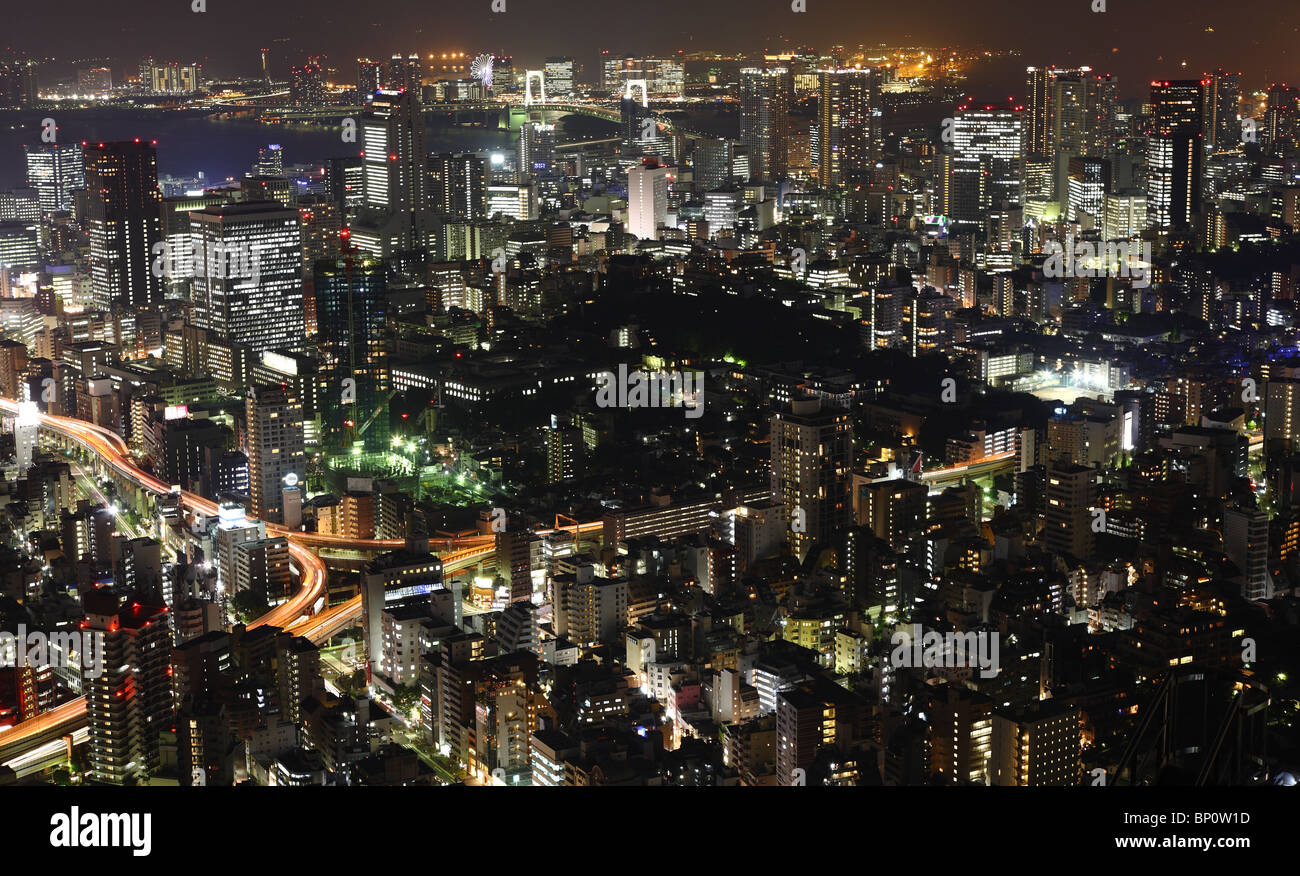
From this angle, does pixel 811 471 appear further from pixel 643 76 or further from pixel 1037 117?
pixel 643 76

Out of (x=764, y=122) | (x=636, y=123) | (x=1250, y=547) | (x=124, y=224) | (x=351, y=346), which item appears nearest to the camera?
(x=1250, y=547)

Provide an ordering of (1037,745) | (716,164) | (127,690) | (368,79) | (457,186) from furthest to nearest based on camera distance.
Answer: (716,164) < (457,186) < (368,79) < (127,690) < (1037,745)

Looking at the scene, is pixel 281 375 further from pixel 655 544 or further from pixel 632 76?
pixel 632 76

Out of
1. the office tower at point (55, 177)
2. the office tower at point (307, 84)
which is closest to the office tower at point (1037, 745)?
the office tower at point (307, 84)

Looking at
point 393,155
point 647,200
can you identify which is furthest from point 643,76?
point 393,155

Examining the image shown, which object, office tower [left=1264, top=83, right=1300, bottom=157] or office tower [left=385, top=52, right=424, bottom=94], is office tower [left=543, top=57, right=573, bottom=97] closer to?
office tower [left=385, top=52, right=424, bottom=94]

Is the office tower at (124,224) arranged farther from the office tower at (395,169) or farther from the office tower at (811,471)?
the office tower at (811,471)
